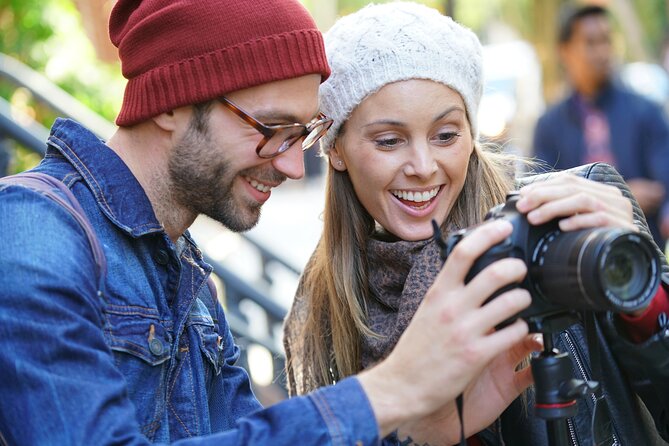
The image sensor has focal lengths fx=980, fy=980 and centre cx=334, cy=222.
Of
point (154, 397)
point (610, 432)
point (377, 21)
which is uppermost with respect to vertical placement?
point (377, 21)

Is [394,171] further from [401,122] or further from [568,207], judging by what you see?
[568,207]

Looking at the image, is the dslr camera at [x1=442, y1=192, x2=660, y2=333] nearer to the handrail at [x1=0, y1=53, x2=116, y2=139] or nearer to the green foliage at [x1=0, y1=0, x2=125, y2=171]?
the handrail at [x1=0, y1=53, x2=116, y2=139]

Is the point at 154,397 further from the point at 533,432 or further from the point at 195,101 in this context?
the point at 533,432

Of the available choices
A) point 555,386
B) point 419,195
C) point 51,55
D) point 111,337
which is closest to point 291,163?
point 419,195

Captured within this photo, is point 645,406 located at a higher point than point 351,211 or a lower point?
lower

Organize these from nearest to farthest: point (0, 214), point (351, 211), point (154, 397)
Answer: point (0, 214), point (154, 397), point (351, 211)

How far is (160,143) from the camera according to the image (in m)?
2.55

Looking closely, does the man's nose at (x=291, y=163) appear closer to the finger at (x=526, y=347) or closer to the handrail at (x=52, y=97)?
the finger at (x=526, y=347)

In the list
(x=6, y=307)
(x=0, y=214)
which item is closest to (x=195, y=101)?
(x=0, y=214)

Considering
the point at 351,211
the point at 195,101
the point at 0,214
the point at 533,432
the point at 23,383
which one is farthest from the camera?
the point at 351,211

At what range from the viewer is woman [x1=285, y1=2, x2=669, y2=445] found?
2895mm

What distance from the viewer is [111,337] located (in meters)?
2.17

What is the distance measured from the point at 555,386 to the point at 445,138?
3.35 ft

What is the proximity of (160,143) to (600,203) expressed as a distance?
3.67 ft
